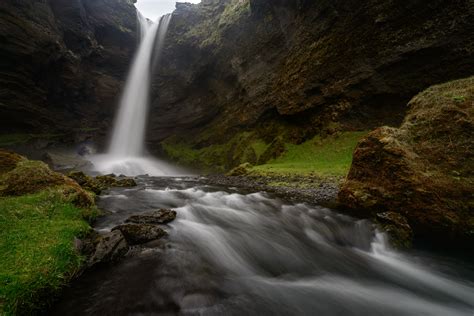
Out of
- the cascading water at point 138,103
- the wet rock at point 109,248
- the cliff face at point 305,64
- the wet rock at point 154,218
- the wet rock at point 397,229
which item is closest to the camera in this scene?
the wet rock at point 109,248

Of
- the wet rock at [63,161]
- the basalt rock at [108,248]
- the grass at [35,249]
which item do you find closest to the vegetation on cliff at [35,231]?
the grass at [35,249]

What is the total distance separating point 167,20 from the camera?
52.7 meters

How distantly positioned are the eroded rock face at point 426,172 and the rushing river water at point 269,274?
0.99m

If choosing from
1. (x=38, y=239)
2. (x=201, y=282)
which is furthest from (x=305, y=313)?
(x=38, y=239)

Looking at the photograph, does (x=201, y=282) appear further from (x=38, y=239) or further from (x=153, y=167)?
(x=153, y=167)

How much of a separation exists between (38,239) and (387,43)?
29.8 m

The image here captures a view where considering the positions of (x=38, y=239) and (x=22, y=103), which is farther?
(x=22, y=103)

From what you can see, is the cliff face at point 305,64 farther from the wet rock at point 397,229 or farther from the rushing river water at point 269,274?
the rushing river water at point 269,274

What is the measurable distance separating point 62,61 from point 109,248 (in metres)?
44.2

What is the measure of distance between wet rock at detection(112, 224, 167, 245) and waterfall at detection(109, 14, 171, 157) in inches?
1671

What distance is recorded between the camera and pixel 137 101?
49.4 metres

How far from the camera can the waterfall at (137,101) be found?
1844 inches

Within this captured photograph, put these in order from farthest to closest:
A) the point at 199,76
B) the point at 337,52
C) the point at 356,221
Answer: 1. the point at 199,76
2. the point at 337,52
3. the point at 356,221

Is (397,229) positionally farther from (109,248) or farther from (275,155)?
(275,155)
